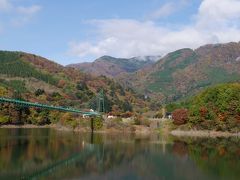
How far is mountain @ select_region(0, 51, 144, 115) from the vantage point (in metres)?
66.7

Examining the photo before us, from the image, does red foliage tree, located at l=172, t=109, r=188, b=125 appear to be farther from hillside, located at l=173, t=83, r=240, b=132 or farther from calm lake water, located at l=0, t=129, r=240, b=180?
calm lake water, located at l=0, t=129, r=240, b=180

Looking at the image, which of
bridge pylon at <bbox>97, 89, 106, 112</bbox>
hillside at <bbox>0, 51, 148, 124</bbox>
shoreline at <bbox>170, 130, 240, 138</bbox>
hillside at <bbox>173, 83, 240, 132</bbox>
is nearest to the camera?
shoreline at <bbox>170, 130, 240, 138</bbox>

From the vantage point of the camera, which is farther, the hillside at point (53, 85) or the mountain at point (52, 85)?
the mountain at point (52, 85)

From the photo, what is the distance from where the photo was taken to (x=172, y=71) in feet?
546

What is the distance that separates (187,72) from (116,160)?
439 feet

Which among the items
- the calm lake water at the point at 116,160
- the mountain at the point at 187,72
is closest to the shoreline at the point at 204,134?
the calm lake water at the point at 116,160

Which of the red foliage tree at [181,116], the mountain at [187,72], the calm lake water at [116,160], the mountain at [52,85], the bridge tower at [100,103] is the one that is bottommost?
the calm lake water at [116,160]

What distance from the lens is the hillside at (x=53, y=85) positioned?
2601 inches

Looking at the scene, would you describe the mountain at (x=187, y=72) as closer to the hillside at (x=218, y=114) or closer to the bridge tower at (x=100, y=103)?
the bridge tower at (x=100, y=103)

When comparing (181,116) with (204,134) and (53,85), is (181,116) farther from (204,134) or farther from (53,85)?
(53,85)

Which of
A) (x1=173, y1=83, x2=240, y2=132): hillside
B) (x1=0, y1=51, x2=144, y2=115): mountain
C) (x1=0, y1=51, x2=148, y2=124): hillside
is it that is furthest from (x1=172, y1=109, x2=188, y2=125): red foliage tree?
(x1=0, y1=51, x2=144, y2=115): mountain

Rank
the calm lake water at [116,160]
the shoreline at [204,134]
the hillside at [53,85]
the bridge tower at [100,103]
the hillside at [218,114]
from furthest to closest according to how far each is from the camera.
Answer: the hillside at [53,85] → the bridge tower at [100,103] → the hillside at [218,114] → the shoreline at [204,134] → the calm lake water at [116,160]

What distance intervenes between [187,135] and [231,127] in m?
5.23

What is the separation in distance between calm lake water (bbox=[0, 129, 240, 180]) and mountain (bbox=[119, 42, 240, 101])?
83862 millimetres
